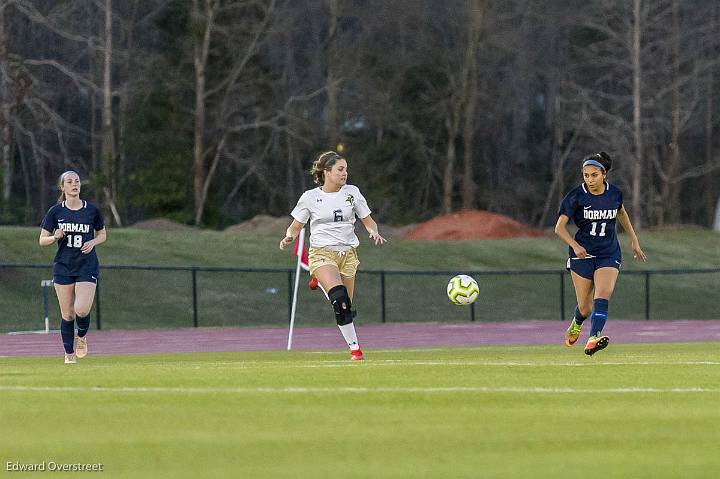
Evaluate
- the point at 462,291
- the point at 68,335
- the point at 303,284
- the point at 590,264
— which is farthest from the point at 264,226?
the point at 590,264

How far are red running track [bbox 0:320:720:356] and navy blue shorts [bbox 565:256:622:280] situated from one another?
26.8 ft

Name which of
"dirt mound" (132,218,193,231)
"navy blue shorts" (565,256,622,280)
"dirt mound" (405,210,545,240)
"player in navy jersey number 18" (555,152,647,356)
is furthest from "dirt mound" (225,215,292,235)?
"player in navy jersey number 18" (555,152,647,356)

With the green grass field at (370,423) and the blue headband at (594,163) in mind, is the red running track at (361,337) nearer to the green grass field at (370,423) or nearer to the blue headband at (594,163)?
the blue headband at (594,163)

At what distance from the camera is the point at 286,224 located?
2243 inches

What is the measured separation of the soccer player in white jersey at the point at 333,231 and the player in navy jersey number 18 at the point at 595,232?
2262mm

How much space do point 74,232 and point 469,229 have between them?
135ft

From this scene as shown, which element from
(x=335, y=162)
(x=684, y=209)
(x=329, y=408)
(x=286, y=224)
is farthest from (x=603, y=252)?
(x=684, y=209)

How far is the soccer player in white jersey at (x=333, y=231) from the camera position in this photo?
17703 millimetres

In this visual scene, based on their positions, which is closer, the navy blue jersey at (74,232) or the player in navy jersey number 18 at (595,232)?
the player in navy jersey number 18 at (595,232)

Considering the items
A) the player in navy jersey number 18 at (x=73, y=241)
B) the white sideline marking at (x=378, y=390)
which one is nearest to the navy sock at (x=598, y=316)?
the player in navy jersey number 18 at (x=73, y=241)

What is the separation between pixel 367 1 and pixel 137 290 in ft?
114

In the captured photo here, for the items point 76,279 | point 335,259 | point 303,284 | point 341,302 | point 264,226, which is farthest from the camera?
point 264,226

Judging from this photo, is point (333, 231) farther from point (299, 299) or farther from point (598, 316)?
point (299, 299)

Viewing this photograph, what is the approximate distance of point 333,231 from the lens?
17.8 meters
